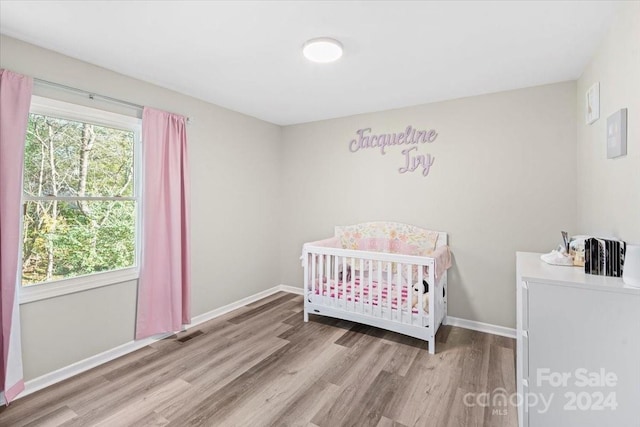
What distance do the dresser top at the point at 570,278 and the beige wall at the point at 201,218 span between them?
110 inches

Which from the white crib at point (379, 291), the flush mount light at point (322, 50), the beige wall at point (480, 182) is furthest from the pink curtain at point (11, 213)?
the beige wall at point (480, 182)

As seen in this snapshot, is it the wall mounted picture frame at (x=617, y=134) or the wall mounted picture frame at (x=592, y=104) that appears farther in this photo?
the wall mounted picture frame at (x=592, y=104)

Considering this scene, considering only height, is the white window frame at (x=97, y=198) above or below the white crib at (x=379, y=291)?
above

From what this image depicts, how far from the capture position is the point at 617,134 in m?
1.59

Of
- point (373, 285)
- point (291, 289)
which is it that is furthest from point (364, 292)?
point (291, 289)

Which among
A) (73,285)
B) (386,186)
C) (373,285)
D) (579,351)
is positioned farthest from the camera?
(386,186)

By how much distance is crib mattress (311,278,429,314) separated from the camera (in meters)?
2.72

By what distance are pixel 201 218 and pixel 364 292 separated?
182 centimetres

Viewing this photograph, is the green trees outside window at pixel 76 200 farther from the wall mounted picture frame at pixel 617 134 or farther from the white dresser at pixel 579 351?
the wall mounted picture frame at pixel 617 134

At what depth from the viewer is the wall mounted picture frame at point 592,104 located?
1.96 m

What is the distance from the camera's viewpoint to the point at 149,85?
2656mm

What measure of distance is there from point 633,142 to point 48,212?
351 centimetres

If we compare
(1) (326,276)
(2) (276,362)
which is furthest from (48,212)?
(1) (326,276)

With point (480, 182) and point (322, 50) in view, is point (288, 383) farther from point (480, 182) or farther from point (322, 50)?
point (480, 182)
